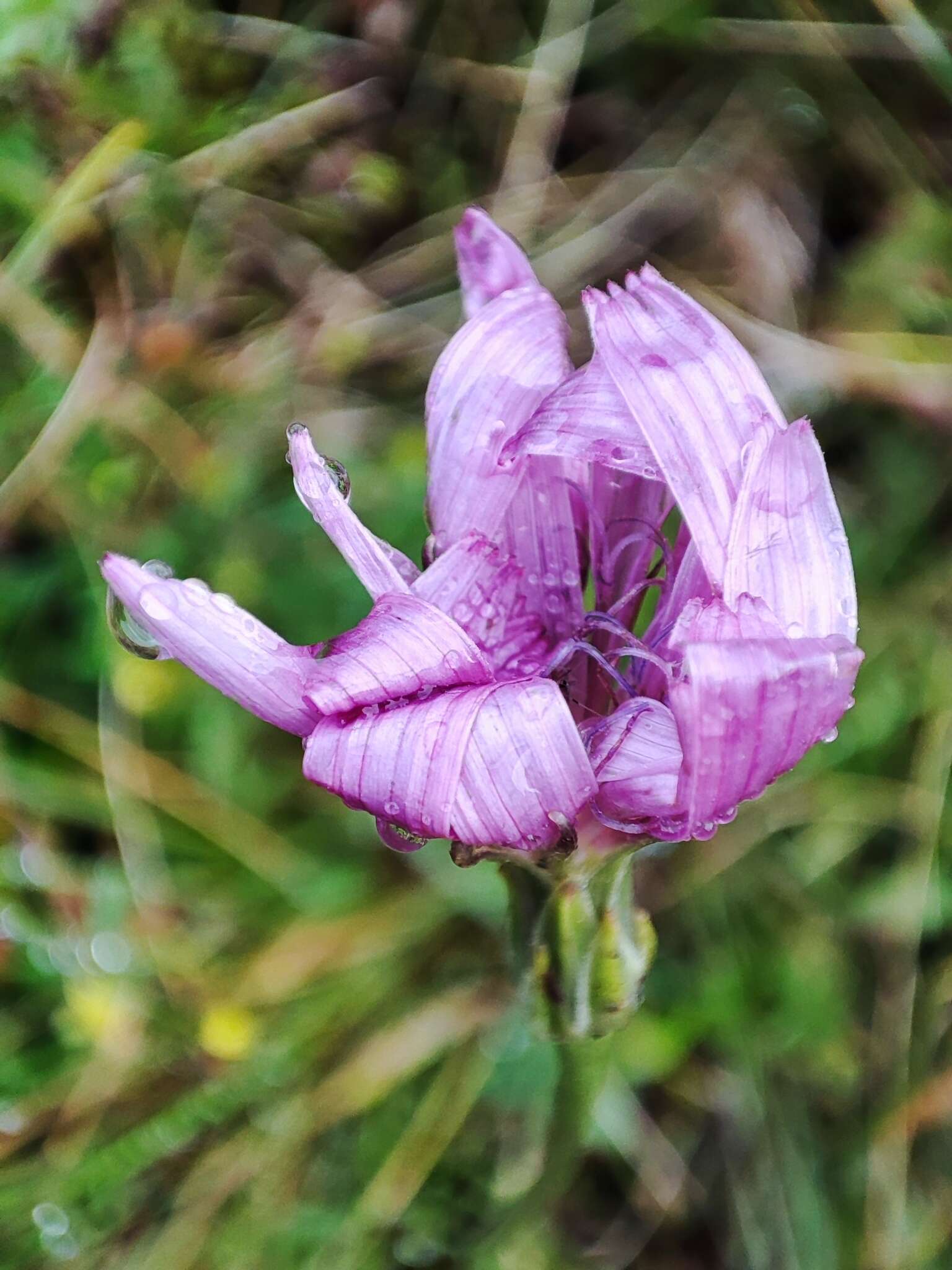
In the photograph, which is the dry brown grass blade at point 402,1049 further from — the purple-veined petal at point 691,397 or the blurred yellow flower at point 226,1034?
the purple-veined petal at point 691,397

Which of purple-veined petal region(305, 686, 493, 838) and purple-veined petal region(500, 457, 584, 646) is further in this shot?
purple-veined petal region(500, 457, 584, 646)

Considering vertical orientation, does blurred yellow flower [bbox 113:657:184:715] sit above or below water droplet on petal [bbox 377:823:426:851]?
below

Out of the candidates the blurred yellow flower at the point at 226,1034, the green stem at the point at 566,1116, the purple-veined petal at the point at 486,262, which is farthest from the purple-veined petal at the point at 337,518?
the blurred yellow flower at the point at 226,1034

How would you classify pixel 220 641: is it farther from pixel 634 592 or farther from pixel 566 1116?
pixel 566 1116

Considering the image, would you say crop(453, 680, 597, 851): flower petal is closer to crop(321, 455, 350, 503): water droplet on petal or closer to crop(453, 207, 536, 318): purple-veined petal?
crop(321, 455, 350, 503): water droplet on petal

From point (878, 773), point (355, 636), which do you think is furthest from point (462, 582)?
point (878, 773)

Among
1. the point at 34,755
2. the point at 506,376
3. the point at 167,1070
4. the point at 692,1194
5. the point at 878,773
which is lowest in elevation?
the point at 692,1194

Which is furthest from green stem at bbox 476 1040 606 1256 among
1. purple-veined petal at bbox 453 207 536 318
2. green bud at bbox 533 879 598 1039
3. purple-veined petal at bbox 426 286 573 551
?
purple-veined petal at bbox 453 207 536 318

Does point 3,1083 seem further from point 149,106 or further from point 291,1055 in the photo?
point 149,106
